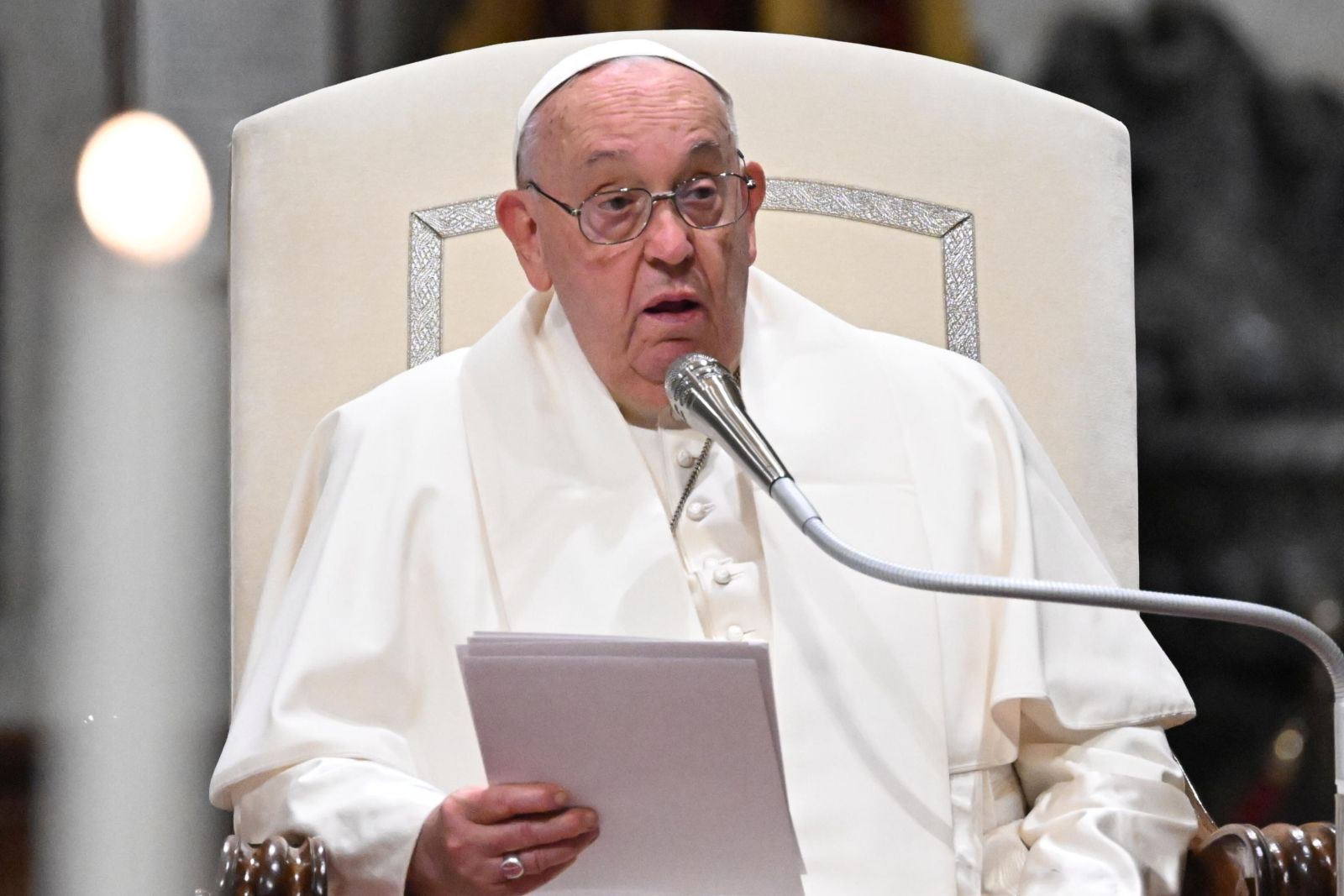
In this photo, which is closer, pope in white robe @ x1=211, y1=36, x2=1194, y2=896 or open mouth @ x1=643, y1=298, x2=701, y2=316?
pope in white robe @ x1=211, y1=36, x2=1194, y2=896

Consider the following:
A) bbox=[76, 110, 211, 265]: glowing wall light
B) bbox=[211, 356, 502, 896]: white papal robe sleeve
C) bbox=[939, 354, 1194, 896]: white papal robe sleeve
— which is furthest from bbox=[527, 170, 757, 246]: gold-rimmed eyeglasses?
bbox=[76, 110, 211, 265]: glowing wall light

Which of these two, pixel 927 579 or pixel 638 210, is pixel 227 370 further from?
pixel 927 579

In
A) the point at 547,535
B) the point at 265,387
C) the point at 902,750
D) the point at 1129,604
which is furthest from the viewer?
the point at 265,387

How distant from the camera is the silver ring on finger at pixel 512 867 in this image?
1.89 m

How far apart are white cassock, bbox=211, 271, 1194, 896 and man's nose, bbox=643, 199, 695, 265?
0.77ft

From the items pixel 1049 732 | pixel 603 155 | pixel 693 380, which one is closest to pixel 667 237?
pixel 603 155

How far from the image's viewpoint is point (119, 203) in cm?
329

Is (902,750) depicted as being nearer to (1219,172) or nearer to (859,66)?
(859,66)

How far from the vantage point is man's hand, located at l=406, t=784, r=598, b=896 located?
1.85m

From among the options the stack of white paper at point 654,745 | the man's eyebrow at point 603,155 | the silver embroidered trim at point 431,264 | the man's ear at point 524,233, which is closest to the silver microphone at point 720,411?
the stack of white paper at point 654,745

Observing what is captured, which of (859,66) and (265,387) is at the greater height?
(859,66)

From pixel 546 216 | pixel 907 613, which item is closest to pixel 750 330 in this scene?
pixel 546 216

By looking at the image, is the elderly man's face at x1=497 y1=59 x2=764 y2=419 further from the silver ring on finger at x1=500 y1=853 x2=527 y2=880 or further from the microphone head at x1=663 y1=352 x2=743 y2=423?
the silver ring on finger at x1=500 y1=853 x2=527 y2=880

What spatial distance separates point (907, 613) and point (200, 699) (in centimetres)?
151
